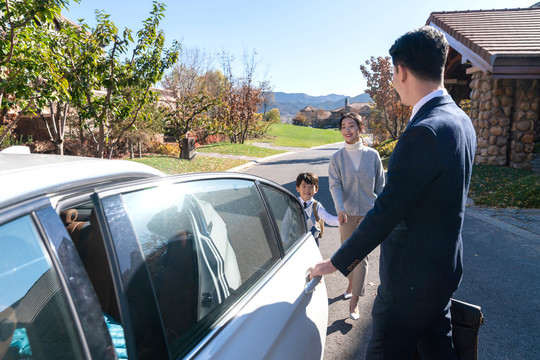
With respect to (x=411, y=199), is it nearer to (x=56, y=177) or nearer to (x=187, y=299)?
(x=187, y=299)

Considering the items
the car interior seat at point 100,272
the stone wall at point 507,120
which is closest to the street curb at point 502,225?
the stone wall at point 507,120

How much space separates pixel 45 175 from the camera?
1.09 meters

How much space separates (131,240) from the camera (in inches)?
42.9

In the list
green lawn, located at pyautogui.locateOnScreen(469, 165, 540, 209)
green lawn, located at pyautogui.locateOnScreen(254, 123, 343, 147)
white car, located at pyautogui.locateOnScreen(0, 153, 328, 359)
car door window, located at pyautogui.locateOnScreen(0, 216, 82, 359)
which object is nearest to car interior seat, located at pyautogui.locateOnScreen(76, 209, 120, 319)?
white car, located at pyautogui.locateOnScreen(0, 153, 328, 359)

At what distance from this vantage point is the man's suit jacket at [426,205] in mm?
1520

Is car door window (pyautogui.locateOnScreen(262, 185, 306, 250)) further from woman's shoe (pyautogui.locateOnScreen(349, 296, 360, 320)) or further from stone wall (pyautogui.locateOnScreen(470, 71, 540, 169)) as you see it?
stone wall (pyautogui.locateOnScreen(470, 71, 540, 169))

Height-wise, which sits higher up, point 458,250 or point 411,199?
point 411,199

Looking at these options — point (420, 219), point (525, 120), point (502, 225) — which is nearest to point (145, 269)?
point (420, 219)

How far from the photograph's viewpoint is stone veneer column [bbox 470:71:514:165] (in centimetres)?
1162

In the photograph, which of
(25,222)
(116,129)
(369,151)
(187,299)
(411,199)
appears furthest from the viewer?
(116,129)

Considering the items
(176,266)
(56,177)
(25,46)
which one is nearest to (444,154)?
(176,266)

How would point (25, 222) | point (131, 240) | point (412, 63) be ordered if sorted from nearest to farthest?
point (25, 222)
point (131, 240)
point (412, 63)

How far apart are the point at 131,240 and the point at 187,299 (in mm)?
449

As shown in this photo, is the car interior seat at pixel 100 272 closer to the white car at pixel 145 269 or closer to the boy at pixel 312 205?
the white car at pixel 145 269
